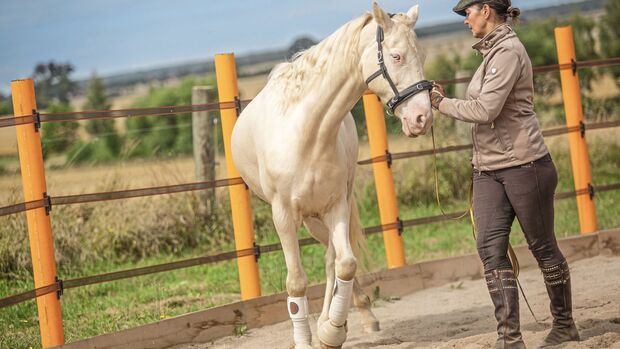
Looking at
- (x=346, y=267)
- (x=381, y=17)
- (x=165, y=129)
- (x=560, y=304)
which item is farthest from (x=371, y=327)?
(x=165, y=129)

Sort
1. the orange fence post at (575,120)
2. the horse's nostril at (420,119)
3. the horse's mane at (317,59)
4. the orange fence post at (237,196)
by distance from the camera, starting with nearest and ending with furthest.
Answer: the horse's nostril at (420,119)
the horse's mane at (317,59)
the orange fence post at (237,196)
the orange fence post at (575,120)

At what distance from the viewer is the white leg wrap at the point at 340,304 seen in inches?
184

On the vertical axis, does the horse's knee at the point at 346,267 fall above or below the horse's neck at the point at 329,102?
below

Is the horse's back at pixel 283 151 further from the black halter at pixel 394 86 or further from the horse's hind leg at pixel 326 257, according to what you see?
the black halter at pixel 394 86

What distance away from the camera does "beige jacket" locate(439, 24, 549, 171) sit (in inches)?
160

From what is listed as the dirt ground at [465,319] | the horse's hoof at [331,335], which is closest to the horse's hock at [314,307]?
the dirt ground at [465,319]

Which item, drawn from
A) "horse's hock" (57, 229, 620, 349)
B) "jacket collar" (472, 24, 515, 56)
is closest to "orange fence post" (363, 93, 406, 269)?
"horse's hock" (57, 229, 620, 349)

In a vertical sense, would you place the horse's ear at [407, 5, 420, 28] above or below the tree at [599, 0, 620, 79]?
below

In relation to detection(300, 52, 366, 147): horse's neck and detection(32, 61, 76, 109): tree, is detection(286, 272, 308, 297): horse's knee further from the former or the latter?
detection(32, 61, 76, 109): tree

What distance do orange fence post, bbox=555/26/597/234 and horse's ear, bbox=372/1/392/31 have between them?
3.17 metres

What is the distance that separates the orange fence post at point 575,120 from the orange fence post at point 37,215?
4.23 meters

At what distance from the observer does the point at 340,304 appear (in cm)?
466

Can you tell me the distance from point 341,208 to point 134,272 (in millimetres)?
1496

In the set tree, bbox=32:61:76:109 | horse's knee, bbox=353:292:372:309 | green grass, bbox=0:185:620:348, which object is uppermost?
tree, bbox=32:61:76:109
